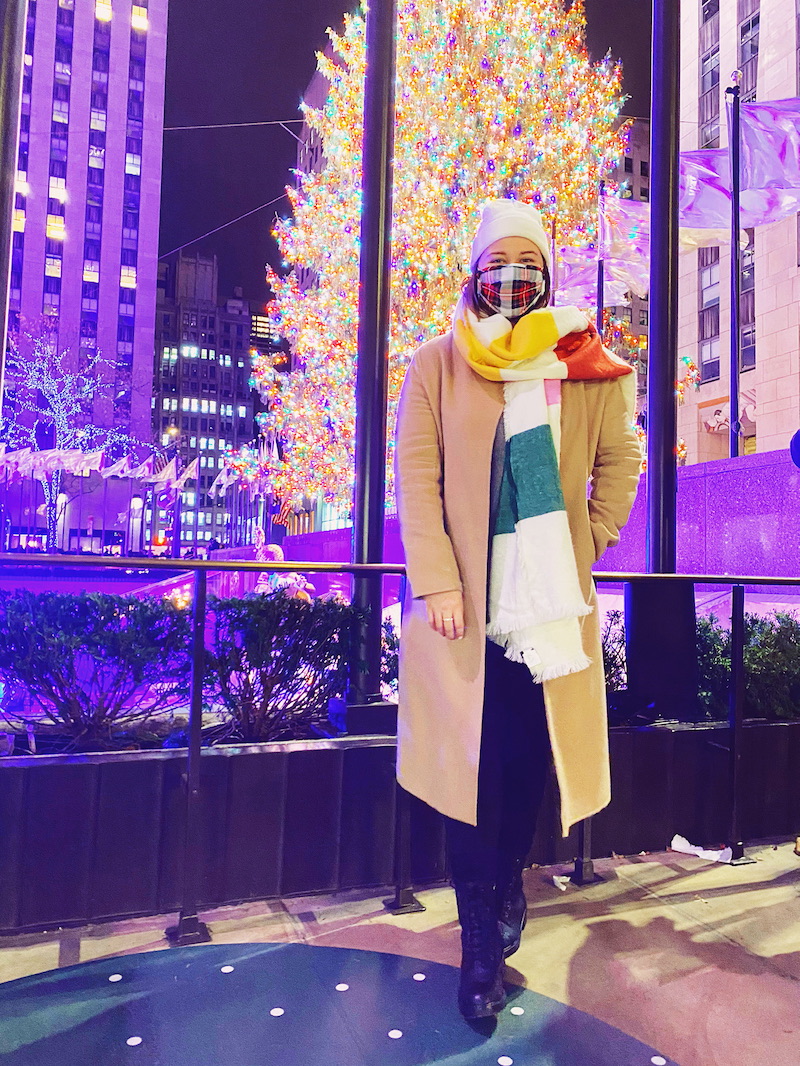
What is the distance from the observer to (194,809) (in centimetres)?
241

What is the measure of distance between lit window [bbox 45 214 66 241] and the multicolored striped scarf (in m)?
65.3

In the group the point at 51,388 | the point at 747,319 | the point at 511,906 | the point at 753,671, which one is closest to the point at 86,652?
the point at 511,906

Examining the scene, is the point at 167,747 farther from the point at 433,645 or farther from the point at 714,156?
the point at 714,156

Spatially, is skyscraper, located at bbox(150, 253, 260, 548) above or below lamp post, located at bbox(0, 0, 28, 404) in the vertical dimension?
above

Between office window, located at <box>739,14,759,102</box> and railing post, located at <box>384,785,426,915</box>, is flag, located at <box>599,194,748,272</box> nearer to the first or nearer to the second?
railing post, located at <box>384,785,426,915</box>

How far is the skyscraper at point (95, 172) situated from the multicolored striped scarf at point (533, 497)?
5649cm

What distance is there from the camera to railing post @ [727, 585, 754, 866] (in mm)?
3107

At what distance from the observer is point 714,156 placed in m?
9.81

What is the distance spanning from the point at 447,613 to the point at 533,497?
0.36 m

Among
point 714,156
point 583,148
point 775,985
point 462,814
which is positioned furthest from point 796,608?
point 583,148

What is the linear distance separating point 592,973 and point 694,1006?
0.92ft

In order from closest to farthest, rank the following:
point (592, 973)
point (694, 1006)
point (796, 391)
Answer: point (694, 1006) → point (592, 973) → point (796, 391)

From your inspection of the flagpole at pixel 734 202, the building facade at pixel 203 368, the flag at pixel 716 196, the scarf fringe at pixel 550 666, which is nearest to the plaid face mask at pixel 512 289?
the scarf fringe at pixel 550 666

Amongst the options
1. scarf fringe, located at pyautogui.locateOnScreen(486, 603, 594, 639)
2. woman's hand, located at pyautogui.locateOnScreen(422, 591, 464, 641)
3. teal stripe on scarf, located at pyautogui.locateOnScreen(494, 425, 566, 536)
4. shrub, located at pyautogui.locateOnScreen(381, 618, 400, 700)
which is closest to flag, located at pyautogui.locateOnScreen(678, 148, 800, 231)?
shrub, located at pyautogui.locateOnScreen(381, 618, 400, 700)
